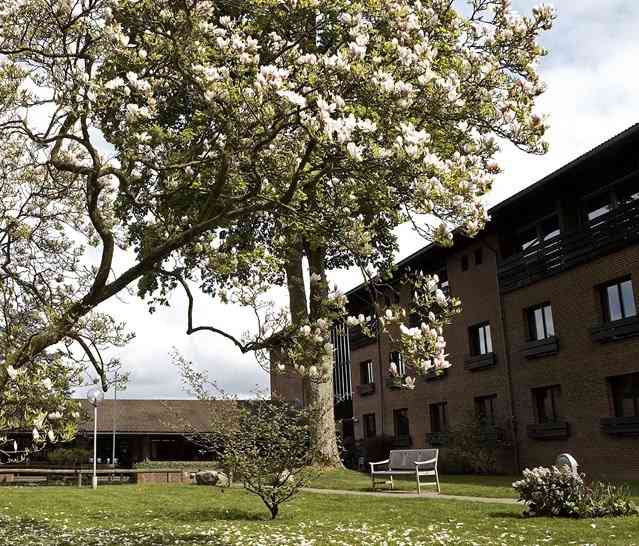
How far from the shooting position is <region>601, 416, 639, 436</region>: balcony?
19.8 meters

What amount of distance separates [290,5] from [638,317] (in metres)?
15.7

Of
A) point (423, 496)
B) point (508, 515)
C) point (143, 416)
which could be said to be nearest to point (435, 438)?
point (423, 496)

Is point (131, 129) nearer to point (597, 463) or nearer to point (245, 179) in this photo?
point (245, 179)

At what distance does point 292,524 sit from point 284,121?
7411 millimetres

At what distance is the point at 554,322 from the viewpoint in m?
23.5

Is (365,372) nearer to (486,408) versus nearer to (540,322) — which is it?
(486,408)

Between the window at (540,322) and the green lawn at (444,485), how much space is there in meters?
5.43

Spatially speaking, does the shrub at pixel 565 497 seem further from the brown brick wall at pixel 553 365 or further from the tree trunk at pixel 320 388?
the brown brick wall at pixel 553 365

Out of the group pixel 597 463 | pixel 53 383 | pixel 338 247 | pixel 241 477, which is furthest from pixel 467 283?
pixel 53 383

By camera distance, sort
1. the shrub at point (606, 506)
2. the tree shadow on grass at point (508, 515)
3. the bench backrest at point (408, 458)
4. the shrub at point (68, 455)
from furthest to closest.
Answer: the shrub at point (68, 455) < the bench backrest at point (408, 458) < the tree shadow on grass at point (508, 515) < the shrub at point (606, 506)

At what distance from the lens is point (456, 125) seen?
27.3 ft

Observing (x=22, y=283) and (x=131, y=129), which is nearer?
(x=131, y=129)

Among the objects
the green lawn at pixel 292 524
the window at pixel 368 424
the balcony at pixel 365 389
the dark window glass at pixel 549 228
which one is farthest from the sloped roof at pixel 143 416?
the green lawn at pixel 292 524

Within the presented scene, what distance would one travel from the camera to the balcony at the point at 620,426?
65.0 ft
